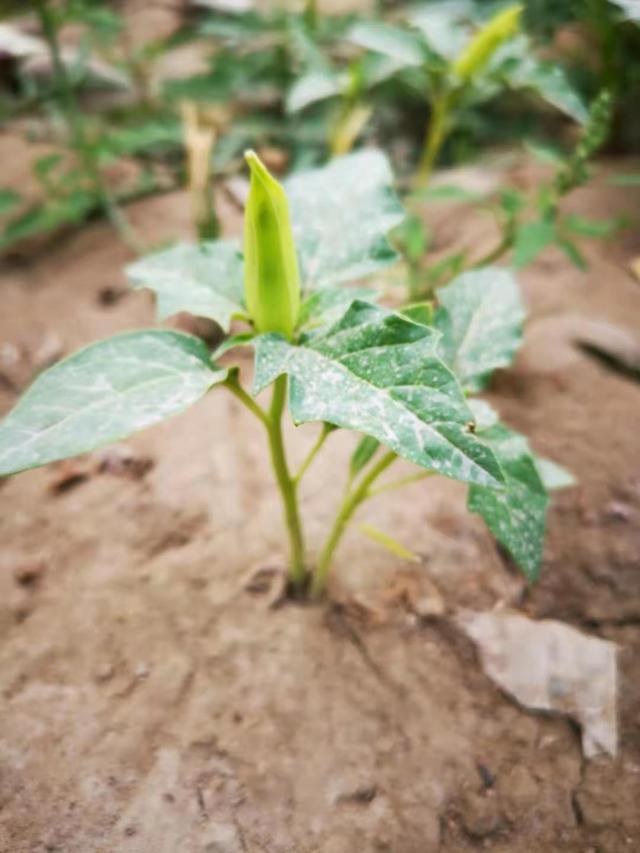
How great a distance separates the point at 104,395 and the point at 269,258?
0.29m

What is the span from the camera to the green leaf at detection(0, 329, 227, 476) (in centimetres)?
68

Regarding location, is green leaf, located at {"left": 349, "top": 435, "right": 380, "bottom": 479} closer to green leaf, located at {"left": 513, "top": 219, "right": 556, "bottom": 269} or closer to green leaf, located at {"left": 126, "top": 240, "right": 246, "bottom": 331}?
green leaf, located at {"left": 126, "top": 240, "right": 246, "bottom": 331}

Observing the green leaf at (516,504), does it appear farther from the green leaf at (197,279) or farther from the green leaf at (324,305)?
the green leaf at (197,279)

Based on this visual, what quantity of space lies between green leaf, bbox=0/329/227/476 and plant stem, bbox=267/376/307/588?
0.11 meters

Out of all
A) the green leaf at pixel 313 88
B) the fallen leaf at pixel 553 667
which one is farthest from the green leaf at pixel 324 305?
the green leaf at pixel 313 88

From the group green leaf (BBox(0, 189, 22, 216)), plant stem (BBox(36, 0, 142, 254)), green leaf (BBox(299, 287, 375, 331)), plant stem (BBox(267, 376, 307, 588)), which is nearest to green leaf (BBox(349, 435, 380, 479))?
plant stem (BBox(267, 376, 307, 588))

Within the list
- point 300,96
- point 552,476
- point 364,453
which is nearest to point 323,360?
point 364,453

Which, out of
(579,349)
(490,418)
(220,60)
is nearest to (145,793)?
(490,418)

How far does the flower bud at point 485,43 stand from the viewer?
146cm

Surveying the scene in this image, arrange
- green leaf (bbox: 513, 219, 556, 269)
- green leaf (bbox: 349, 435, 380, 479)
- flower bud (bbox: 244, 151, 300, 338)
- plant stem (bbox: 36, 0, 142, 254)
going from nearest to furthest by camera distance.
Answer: flower bud (bbox: 244, 151, 300, 338) < green leaf (bbox: 349, 435, 380, 479) < green leaf (bbox: 513, 219, 556, 269) < plant stem (bbox: 36, 0, 142, 254)

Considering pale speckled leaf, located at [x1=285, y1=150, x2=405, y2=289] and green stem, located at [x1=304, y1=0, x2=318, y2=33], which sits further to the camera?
green stem, located at [x1=304, y1=0, x2=318, y2=33]

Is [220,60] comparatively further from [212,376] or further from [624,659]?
[624,659]

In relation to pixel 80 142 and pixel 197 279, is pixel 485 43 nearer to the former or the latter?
pixel 197 279

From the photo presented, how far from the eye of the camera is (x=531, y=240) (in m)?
1.46
